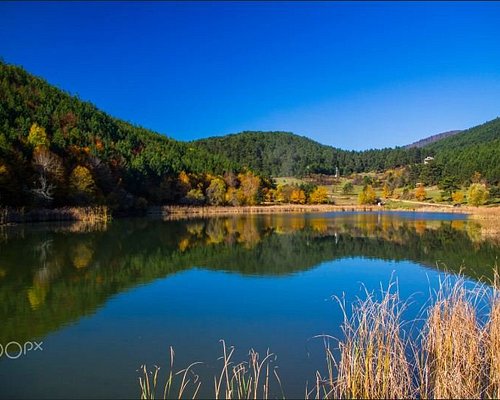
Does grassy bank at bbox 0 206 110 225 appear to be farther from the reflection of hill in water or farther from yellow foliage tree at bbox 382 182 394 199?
yellow foliage tree at bbox 382 182 394 199

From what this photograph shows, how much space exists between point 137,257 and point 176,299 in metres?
9.78

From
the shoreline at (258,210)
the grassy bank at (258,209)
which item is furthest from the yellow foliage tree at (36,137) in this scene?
the grassy bank at (258,209)

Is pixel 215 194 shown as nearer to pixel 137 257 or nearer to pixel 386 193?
pixel 386 193

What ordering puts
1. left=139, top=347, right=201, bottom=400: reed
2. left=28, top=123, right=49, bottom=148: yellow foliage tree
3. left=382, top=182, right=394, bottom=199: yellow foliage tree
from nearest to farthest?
left=139, top=347, right=201, bottom=400: reed → left=28, top=123, right=49, bottom=148: yellow foliage tree → left=382, top=182, right=394, bottom=199: yellow foliage tree

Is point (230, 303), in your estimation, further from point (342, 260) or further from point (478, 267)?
point (478, 267)

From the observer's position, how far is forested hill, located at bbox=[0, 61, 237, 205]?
163 feet

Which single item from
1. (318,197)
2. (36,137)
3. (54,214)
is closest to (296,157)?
(318,197)

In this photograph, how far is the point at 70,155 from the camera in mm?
66750

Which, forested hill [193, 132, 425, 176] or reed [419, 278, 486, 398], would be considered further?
forested hill [193, 132, 425, 176]

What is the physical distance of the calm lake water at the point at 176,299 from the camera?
Result: 341 inches

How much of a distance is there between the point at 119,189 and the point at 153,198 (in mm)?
18623

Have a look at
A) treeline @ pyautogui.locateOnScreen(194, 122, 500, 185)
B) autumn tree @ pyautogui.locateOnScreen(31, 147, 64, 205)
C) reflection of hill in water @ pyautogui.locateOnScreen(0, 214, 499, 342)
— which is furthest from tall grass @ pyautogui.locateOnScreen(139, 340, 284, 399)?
treeline @ pyautogui.locateOnScreen(194, 122, 500, 185)

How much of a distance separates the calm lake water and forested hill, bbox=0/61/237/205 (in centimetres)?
2122

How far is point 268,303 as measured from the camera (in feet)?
46.9
